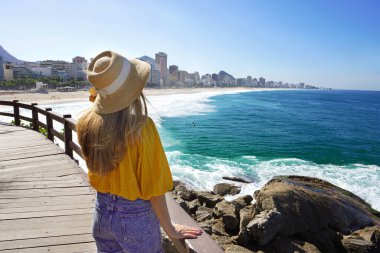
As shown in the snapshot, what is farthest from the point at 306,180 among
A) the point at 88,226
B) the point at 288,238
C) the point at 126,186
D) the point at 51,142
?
the point at 126,186

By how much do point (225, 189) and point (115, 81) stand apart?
→ 10642mm

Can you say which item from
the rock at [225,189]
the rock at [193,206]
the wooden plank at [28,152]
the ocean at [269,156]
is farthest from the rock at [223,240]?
the rock at [225,189]

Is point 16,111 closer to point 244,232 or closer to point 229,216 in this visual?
point 229,216

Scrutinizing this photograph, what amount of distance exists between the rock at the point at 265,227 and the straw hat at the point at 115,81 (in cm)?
519

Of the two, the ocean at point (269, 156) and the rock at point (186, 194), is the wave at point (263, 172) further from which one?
the rock at point (186, 194)

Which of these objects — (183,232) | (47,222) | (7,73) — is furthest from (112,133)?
(7,73)

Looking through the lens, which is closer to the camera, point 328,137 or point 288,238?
point 288,238

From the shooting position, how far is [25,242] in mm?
3021

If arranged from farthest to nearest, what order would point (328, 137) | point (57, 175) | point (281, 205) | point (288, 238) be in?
1. point (328, 137)
2. point (281, 205)
3. point (288, 238)
4. point (57, 175)

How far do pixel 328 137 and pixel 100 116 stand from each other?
30857 millimetres

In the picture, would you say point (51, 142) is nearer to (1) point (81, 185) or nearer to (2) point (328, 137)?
(1) point (81, 185)

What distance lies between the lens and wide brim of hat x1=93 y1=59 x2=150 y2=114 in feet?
4.88

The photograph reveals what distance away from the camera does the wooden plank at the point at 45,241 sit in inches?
116

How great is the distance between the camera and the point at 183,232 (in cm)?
178
